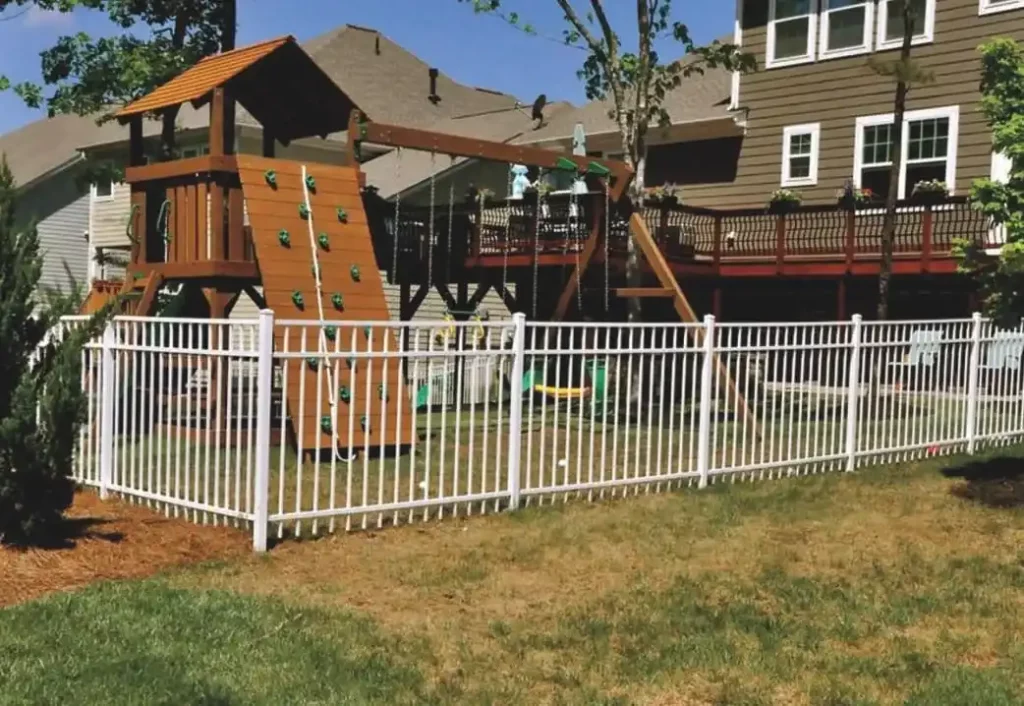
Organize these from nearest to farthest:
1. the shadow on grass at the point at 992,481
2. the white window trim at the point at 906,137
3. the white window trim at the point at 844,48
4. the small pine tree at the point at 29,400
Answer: the small pine tree at the point at 29,400 → the shadow on grass at the point at 992,481 → the white window trim at the point at 906,137 → the white window trim at the point at 844,48

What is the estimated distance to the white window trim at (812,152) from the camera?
20.6 meters

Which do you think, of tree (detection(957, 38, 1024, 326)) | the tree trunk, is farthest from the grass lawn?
the tree trunk

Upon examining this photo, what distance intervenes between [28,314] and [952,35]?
17.2 metres

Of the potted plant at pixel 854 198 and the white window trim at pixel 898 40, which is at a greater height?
the white window trim at pixel 898 40

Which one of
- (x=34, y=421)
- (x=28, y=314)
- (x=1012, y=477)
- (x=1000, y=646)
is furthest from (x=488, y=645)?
(x=1012, y=477)

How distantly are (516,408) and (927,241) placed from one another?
463 inches

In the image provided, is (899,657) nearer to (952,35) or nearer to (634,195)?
(634,195)

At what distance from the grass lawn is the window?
13810 millimetres

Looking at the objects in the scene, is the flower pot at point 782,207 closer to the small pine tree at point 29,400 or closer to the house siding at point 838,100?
the house siding at point 838,100

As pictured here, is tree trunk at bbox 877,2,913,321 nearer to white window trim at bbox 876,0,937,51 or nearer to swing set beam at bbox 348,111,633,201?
swing set beam at bbox 348,111,633,201

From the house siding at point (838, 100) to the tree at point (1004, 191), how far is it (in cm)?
911

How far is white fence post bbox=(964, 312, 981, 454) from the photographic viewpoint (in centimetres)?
1109

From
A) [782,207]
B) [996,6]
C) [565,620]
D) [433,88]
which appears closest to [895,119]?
[782,207]

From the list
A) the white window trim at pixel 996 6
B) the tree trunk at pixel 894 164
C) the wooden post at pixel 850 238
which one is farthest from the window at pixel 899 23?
the tree trunk at pixel 894 164
